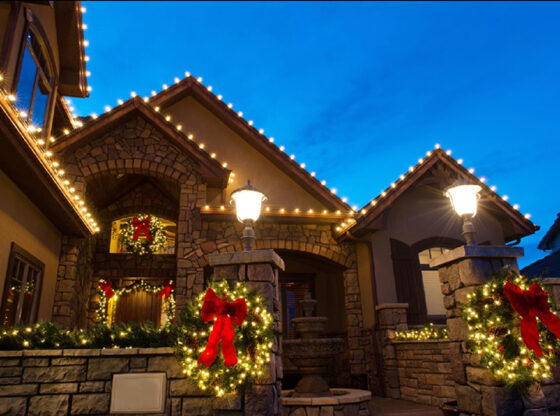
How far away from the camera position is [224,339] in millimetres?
4414

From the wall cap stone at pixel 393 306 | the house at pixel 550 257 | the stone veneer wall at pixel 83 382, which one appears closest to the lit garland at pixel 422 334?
the wall cap stone at pixel 393 306

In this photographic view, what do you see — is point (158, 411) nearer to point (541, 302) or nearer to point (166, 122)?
point (541, 302)

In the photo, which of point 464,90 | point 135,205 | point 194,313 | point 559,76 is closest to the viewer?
point 194,313

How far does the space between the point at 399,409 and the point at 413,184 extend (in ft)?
18.5

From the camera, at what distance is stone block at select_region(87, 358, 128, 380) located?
4.71m

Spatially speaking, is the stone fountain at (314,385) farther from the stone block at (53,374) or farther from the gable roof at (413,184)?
the gable roof at (413,184)

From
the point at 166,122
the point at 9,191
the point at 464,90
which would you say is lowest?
the point at 9,191

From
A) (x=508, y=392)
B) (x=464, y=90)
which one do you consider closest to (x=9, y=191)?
(x=508, y=392)

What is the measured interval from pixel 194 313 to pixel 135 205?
8.33 metres

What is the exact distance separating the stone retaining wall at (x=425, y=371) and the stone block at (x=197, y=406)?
484 cm

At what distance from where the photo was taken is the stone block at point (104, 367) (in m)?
4.71

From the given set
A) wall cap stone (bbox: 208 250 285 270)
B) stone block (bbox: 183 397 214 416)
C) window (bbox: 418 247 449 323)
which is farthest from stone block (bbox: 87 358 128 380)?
window (bbox: 418 247 449 323)

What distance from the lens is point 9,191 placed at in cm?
657

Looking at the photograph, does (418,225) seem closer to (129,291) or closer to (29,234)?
(129,291)
